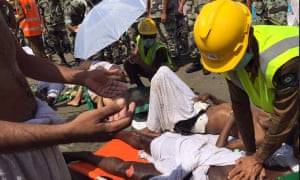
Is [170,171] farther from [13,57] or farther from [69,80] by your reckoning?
[13,57]

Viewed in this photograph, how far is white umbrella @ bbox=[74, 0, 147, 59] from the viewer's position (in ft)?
15.7

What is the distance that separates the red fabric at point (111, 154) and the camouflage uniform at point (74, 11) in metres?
3.50

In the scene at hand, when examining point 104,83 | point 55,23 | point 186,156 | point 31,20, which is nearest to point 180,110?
point 186,156

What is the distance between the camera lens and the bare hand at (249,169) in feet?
8.15

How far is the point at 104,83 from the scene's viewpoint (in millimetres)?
2115

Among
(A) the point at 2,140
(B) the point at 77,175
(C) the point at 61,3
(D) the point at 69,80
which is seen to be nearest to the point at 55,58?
(C) the point at 61,3

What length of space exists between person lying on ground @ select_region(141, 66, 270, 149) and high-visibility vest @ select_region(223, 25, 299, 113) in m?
1.19

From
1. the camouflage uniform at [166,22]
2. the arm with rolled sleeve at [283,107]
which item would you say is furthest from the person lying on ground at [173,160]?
the camouflage uniform at [166,22]

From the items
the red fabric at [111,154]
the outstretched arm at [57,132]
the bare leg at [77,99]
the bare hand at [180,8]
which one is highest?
the outstretched arm at [57,132]

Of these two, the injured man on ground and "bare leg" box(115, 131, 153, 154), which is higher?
the injured man on ground

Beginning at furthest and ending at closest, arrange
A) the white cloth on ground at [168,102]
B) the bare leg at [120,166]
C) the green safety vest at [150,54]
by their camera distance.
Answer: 1. the green safety vest at [150,54]
2. the white cloth on ground at [168,102]
3. the bare leg at [120,166]

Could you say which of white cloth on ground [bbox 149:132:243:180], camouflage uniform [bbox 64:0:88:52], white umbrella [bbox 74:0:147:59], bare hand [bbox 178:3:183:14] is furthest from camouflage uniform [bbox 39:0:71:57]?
white cloth on ground [bbox 149:132:243:180]

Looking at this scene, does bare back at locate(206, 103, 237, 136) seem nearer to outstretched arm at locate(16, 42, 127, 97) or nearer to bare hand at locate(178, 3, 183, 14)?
outstretched arm at locate(16, 42, 127, 97)

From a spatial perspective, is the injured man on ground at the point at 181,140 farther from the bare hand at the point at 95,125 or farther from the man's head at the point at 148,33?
the bare hand at the point at 95,125
